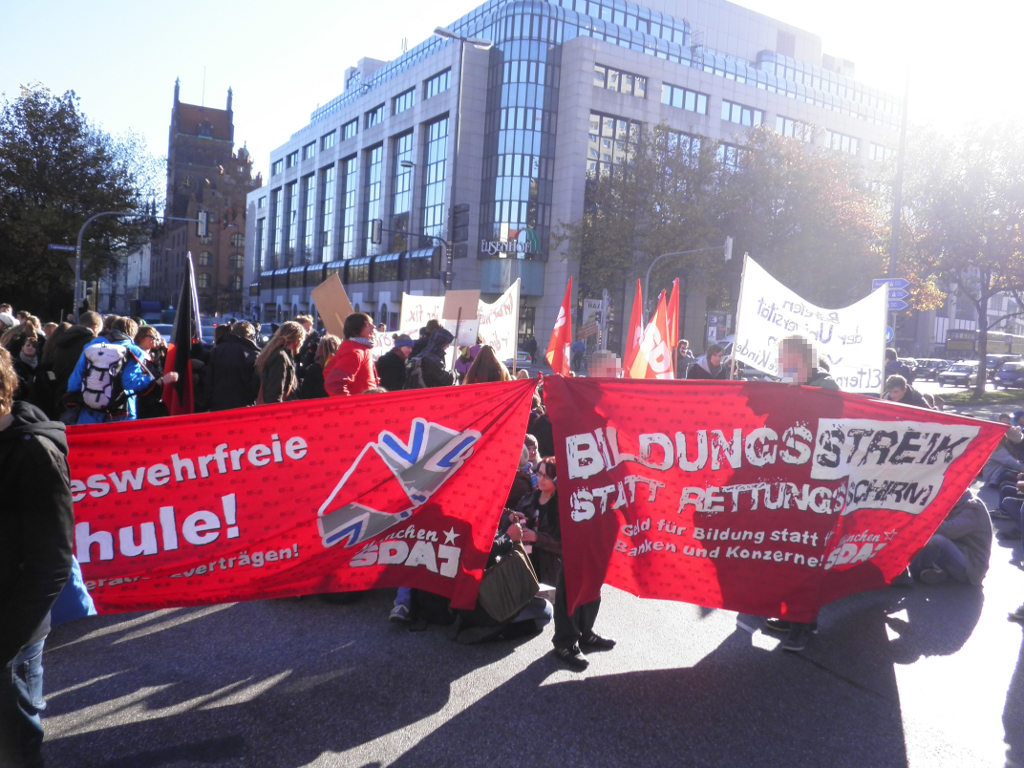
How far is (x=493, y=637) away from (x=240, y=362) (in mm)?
4409

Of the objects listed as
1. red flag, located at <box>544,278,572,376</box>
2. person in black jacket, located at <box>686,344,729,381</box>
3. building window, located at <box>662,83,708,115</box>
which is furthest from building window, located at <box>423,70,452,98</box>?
red flag, located at <box>544,278,572,376</box>

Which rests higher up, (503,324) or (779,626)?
(503,324)

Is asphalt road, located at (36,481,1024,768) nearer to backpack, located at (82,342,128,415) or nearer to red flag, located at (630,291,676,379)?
backpack, located at (82,342,128,415)

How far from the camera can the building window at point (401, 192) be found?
53.1m

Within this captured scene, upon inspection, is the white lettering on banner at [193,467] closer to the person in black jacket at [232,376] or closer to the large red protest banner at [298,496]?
the large red protest banner at [298,496]

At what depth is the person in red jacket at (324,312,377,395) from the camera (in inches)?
253

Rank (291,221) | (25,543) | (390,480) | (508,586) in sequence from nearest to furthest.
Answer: (25,543) → (390,480) → (508,586) → (291,221)

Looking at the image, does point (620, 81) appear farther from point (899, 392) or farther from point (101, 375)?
point (101, 375)

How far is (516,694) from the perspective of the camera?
3.94 m

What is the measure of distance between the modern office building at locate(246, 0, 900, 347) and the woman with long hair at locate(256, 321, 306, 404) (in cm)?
3154

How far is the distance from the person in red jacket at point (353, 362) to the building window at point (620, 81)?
141 ft

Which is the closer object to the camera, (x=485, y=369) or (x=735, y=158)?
(x=485, y=369)

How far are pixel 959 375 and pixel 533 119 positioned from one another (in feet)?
93.1

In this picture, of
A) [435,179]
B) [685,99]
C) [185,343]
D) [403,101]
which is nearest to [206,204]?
[403,101]
